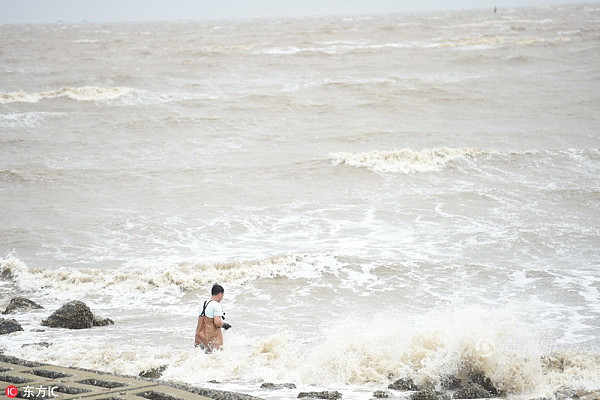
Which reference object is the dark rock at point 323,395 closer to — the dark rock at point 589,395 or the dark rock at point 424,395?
the dark rock at point 424,395

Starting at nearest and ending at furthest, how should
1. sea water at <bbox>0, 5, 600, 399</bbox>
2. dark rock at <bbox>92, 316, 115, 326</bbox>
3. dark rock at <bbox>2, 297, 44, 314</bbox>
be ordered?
sea water at <bbox>0, 5, 600, 399</bbox>
dark rock at <bbox>92, 316, 115, 326</bbox>
dark rock at <bbox>2, 297, 44, 314</bbox>

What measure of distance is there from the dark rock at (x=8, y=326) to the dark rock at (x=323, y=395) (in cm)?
402

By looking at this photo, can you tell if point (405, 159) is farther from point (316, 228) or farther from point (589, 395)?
point (589, 395)

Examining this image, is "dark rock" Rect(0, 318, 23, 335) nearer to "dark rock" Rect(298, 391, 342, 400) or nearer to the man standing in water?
the man standing in water

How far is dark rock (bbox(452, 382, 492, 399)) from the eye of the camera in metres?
6.14

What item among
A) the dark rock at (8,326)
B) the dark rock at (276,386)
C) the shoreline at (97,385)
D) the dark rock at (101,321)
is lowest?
the dark rock at (101,321)

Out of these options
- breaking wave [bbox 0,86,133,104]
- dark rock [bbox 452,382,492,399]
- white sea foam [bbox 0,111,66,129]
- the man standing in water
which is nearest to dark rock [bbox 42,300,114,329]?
the man standing in water

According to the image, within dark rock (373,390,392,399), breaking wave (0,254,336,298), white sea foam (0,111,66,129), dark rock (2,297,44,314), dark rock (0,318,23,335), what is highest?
white sea foam (0,111,66,129)

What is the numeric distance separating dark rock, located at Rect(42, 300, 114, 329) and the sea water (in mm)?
172

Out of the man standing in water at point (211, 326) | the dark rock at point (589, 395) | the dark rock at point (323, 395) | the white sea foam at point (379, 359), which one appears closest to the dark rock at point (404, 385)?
the white sea foam at point (379, 359)

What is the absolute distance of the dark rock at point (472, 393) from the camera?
20.1 feet

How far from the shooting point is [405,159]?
1916 centimetres

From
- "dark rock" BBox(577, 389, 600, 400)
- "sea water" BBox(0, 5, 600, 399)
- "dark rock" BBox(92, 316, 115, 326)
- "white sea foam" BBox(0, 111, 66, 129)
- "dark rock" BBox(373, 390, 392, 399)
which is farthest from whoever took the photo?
"white sea foam" BBox(0, 111, 66, 129)

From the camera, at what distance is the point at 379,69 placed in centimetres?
3938
